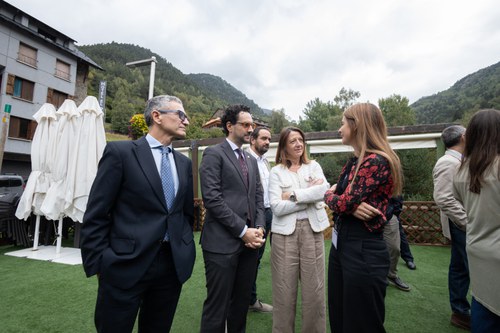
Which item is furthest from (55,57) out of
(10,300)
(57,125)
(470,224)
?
(470,224)

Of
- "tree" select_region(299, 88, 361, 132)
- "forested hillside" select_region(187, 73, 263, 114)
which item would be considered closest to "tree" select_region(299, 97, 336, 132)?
"tree" select_region(299, 88, 361, 132)

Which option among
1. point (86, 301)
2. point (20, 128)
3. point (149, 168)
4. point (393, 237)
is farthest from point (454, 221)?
point (20, 128)

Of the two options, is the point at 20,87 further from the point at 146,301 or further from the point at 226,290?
the point at 226,290

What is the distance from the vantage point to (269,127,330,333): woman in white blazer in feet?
6.84

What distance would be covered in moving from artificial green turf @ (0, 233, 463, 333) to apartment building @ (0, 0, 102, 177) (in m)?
19.5

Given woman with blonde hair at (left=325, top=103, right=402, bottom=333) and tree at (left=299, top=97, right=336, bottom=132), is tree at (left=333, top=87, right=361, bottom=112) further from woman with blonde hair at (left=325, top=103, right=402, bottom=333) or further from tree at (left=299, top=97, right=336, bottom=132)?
woman with blonde hair at (left=325, top=103, right=402, bottom=333)

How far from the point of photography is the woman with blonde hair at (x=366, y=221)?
1455mm

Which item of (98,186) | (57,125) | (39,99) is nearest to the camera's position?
(98,186)

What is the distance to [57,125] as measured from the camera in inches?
195

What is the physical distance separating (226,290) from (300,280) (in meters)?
0.65

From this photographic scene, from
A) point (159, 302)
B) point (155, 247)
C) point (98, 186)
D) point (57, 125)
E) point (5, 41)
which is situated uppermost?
point (5, 41)

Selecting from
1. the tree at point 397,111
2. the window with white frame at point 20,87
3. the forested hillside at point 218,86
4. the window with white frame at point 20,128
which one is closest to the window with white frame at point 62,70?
the window with white frame at point 20,87

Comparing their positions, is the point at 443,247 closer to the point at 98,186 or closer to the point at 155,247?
the point at 155,247

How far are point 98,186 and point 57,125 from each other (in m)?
4.66
